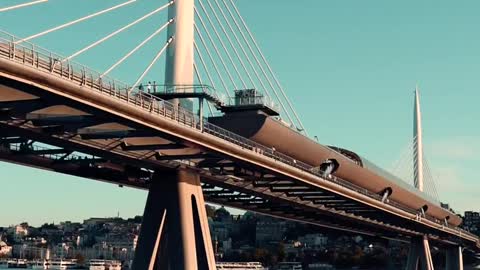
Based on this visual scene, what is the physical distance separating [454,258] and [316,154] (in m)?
84.5

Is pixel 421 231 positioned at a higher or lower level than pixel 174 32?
lower

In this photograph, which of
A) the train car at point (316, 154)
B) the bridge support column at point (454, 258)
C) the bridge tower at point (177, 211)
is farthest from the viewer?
the bridge support column at point (454, 258)

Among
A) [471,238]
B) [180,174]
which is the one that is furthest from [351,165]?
[471,238]

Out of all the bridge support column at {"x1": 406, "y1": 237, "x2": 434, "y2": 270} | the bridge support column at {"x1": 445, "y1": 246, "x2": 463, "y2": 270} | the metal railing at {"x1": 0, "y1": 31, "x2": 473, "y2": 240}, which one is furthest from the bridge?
the bridge support column at {"x1": 445, "y1": 246, "x2": 463, "y2": 270}

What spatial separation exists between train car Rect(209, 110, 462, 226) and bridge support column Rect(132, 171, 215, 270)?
5.53 meters

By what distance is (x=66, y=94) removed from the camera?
3269 cm

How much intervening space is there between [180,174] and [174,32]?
30.6ft

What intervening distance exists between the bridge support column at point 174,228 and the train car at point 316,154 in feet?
18.1

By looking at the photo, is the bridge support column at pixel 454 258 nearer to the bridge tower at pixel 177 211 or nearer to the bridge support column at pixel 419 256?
the bridge support column at pixel 419 256

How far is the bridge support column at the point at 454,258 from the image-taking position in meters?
138

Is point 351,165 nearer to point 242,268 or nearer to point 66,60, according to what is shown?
point 66,60

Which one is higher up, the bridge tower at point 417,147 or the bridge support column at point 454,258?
the bridge tower at point 417,147

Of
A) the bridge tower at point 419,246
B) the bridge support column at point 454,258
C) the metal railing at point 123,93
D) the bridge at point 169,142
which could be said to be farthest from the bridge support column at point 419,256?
the metal railing at point 123,93

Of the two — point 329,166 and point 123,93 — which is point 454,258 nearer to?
point 329,166
